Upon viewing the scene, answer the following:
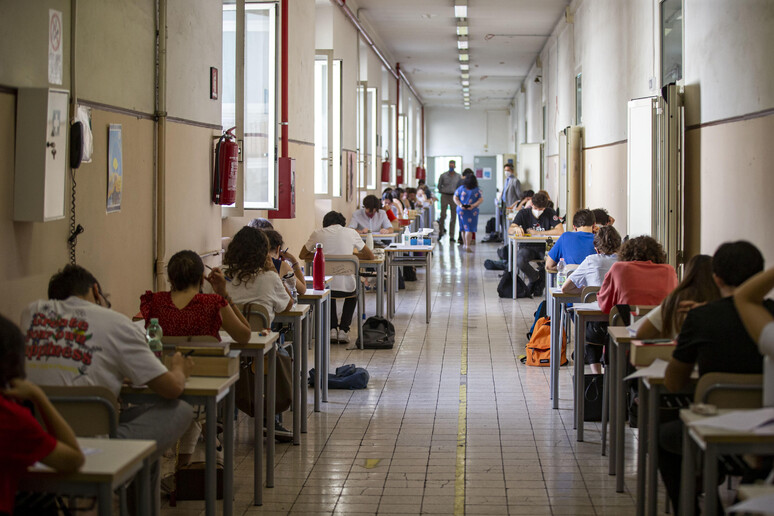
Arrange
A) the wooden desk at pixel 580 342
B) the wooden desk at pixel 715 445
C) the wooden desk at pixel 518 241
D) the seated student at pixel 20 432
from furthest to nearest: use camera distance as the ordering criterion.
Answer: the wooden desk at pixel 518 241 < the wooden desk at pixel 580 342 < the wooden desk at pixel 715 445 < the seated student at pixel 20 432

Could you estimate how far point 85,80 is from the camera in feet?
13.9

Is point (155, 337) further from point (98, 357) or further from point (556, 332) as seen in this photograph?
point (556, 332)

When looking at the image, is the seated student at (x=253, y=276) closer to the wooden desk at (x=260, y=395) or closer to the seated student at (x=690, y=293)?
the wooden desk at (x=260, y=395)

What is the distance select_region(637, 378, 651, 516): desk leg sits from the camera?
3.63m

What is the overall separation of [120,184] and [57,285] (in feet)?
5.54

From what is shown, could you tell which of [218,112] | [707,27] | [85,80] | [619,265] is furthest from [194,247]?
[707,27]

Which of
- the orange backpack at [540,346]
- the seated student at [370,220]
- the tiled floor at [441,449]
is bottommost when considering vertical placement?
the tiled floor at [441,449]

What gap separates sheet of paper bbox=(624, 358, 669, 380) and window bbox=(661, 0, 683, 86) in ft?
13.9

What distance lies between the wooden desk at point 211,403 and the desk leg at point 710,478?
1603 millimetres

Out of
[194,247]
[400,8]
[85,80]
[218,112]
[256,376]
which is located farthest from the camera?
[400,8]

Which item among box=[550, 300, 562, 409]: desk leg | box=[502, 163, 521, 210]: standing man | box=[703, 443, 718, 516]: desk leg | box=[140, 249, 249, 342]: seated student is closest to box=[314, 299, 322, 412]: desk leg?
box=[550, 300, 562, 409]: desk leg

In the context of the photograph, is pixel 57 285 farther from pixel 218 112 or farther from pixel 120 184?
pixel 218 112

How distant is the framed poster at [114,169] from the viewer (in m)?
4.54

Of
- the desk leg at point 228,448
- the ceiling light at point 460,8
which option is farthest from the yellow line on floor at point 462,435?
the ceiling light at point 460,8
